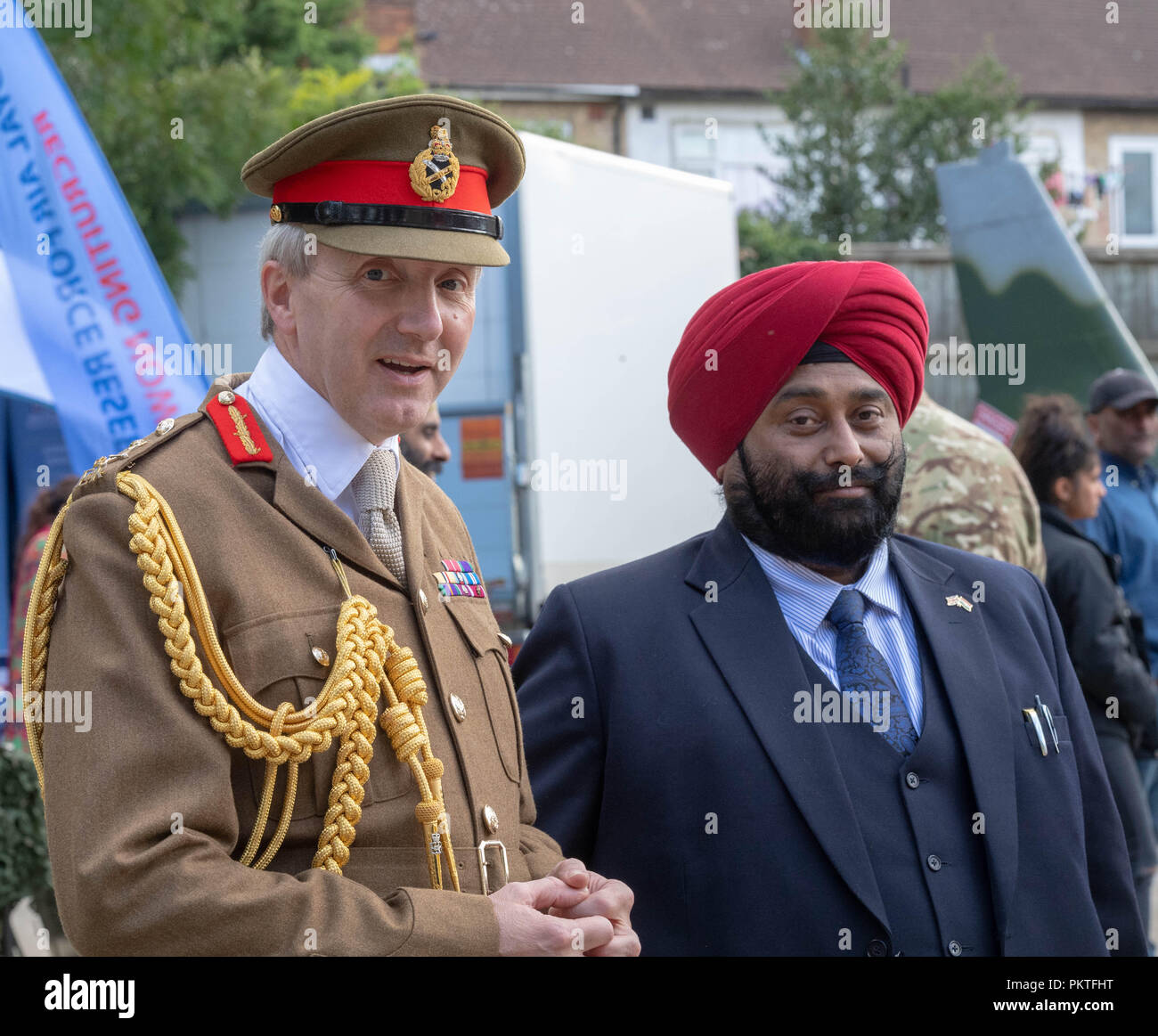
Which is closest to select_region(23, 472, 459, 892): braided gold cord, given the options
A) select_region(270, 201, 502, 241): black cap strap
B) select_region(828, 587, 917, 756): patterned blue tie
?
select_region(270, 201, 502, 241): black cap strap

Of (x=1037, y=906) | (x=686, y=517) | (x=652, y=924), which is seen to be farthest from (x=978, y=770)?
(x=686, y=517)

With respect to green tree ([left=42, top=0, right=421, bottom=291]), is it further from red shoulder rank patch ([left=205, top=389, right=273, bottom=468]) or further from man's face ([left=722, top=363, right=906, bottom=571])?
red shoulder rank patch ([left=205, top=389, right=273, bottom=468])

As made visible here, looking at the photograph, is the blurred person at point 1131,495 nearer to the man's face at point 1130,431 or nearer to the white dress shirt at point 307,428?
the man's face at point 1130,431

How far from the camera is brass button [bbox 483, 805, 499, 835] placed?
1.96 metres

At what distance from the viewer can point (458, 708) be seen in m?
1.99

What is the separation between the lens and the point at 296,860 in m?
1.78

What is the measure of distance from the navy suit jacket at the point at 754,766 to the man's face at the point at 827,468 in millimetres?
110

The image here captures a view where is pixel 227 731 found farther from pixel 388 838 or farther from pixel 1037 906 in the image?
pixel 1037 906

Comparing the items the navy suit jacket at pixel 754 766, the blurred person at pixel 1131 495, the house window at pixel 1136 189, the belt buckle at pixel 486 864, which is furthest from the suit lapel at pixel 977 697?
the house window at pixel 1136 189

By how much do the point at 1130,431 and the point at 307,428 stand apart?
492 cm

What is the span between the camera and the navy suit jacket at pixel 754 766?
231 cm

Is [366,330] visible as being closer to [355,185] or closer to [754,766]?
[355,185]

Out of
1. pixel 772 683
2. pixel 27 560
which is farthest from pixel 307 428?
pixel 27 560

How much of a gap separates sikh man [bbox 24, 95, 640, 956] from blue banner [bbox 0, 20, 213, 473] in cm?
258
